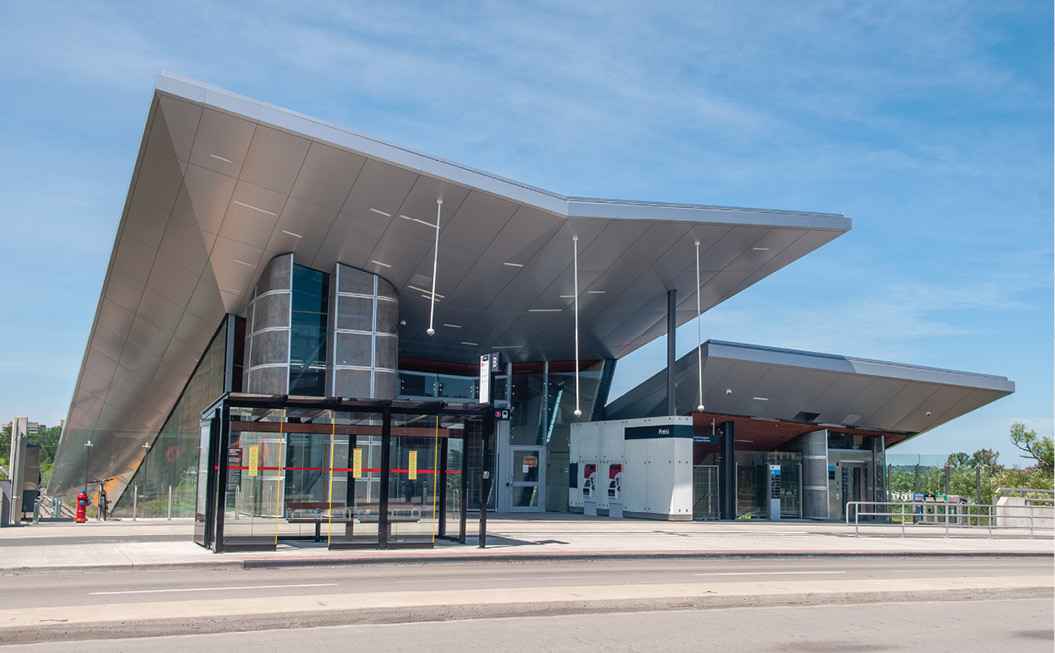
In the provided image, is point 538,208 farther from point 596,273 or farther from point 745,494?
point 745,494

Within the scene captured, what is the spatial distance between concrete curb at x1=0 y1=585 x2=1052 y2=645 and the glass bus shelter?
786 centimetres

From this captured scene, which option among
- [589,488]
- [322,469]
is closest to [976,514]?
[589,488]

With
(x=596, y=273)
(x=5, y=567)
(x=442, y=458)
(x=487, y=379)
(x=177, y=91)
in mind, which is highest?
(x=177, y=91)

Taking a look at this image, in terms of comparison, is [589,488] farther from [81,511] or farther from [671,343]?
[81,511]

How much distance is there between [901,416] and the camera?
38969 mm

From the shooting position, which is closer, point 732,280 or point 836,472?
point 732,280

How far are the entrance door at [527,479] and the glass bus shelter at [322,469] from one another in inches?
597

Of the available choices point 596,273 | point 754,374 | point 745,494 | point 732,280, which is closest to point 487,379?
point 596,273

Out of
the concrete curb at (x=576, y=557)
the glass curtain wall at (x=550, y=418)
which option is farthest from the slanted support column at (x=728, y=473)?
the concrete curb at (x=576, y=557)

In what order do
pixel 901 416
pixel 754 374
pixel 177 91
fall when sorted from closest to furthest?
1. pixel 177 91
2. pixel 754 374
3. pixel 901 416

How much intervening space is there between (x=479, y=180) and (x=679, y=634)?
14.8 m

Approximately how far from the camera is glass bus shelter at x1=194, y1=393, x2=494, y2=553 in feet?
58.2

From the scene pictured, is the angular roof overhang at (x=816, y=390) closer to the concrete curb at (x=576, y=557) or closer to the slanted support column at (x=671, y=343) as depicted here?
the slanted support column at (x=671, y=343)

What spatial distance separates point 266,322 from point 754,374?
17458mm
